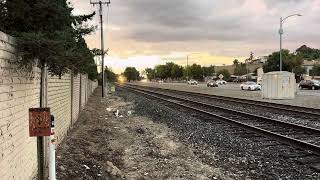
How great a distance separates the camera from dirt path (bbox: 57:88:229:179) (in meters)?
9.80

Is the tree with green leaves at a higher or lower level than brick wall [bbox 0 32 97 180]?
Answer: higher

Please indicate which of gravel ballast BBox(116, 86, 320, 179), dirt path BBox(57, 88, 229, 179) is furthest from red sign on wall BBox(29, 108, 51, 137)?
gravel ballast BBox(116, 86, 320, 179)

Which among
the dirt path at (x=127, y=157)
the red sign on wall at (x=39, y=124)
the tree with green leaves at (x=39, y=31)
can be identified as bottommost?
the dirt path at (x=127, y=157)

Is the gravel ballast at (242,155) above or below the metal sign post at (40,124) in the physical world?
below

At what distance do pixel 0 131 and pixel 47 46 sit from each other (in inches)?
67.1

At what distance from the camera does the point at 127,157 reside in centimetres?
1220

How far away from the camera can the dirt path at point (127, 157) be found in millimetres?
9805

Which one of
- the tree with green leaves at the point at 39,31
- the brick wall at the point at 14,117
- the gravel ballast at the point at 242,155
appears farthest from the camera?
the gravel ballast at the point at 242,155

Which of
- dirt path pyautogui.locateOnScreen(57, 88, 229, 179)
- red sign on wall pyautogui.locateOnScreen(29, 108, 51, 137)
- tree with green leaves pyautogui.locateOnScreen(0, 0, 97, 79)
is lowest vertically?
dirt path pyautogui.locateOnScreen(57, 88, 229, 179)

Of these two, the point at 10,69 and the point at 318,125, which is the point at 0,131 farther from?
the point at 318,125

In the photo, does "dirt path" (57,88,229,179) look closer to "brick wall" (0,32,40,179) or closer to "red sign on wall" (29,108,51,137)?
"brick wall" (0,32,40,179)

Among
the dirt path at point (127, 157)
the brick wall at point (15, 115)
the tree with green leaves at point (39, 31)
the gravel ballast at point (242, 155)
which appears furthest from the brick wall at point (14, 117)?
the gravel ballast at point (242, 155)

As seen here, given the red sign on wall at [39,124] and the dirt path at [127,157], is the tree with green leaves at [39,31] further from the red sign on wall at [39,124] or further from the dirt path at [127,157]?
the dirt path at [127,157]

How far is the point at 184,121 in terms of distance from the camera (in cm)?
2123
